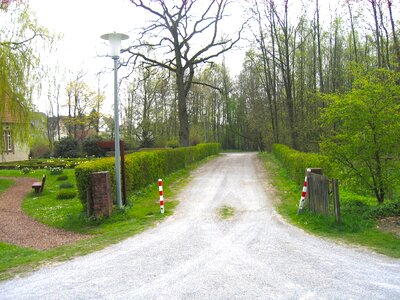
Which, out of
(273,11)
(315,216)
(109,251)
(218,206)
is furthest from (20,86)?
(273,11)

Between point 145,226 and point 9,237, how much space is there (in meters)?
3.58

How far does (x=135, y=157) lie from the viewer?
15.0 meters

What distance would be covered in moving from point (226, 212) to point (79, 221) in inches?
165

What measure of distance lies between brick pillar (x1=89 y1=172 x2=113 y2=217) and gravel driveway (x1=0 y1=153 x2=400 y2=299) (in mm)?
2131

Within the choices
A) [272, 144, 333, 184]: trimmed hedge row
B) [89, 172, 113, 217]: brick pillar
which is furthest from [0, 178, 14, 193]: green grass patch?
[272, 144, 333, 184]: trimmed hedge row

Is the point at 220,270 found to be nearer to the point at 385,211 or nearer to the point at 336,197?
the point at 336,197

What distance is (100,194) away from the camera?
35.1 ft

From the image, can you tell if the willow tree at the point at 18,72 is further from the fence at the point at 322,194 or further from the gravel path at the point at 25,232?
the fence at the point at 322,194

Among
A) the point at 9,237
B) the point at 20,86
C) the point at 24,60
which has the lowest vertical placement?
the point at 9,237

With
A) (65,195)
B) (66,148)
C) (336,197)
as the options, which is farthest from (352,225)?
(66,148)

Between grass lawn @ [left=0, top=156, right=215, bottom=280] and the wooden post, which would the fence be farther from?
grass lawn @ [left=0, top=156, right=215, bottom=280]

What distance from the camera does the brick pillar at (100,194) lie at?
34.8ft

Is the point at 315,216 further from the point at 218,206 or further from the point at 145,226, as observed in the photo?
the point at 145,226

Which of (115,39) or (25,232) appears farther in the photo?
(115,39)
